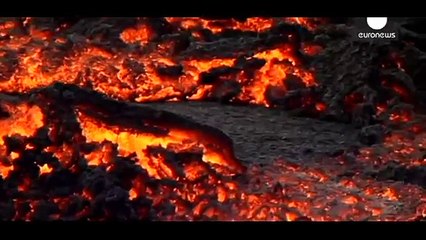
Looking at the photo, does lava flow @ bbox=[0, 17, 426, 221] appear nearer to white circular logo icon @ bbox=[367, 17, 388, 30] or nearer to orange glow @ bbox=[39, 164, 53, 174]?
orange glow @ bbox=[39, 164, 53, 174]

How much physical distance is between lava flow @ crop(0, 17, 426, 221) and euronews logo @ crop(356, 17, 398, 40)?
0.08 metres

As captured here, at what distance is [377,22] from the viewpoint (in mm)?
1650

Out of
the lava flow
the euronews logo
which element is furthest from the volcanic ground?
the euronews logo

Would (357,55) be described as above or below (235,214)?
above

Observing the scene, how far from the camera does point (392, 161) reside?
5.24 feet

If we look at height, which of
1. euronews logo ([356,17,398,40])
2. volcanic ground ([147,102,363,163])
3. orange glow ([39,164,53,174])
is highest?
euronews logo ([356,17,398,40])

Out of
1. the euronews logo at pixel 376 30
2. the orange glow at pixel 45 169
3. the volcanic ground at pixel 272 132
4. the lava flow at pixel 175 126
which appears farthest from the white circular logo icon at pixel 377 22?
the orange glow at pixel 45 169

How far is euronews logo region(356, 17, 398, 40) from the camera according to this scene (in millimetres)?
1653

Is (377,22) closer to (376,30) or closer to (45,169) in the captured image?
(376,30)

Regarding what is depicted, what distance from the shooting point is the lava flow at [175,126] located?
61.0 inches

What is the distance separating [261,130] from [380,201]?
0.38 metres
